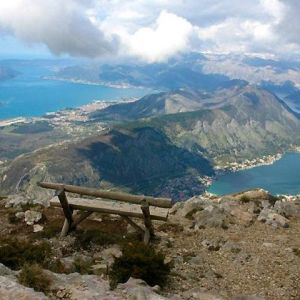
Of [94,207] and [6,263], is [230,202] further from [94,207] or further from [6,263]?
[6,263]

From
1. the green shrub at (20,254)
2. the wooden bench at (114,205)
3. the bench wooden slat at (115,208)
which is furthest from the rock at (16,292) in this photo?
the bench wooden slat at (115,208)

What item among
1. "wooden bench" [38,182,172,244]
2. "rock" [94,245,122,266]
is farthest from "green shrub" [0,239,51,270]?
"wooden bench" [38,182,172,244]

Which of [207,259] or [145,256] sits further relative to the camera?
[207,259]

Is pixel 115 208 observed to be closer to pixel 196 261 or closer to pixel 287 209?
pixel 196 261

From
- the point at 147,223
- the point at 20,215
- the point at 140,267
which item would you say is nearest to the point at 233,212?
the point at 147,223

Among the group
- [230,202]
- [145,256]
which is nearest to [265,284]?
[145,256]
